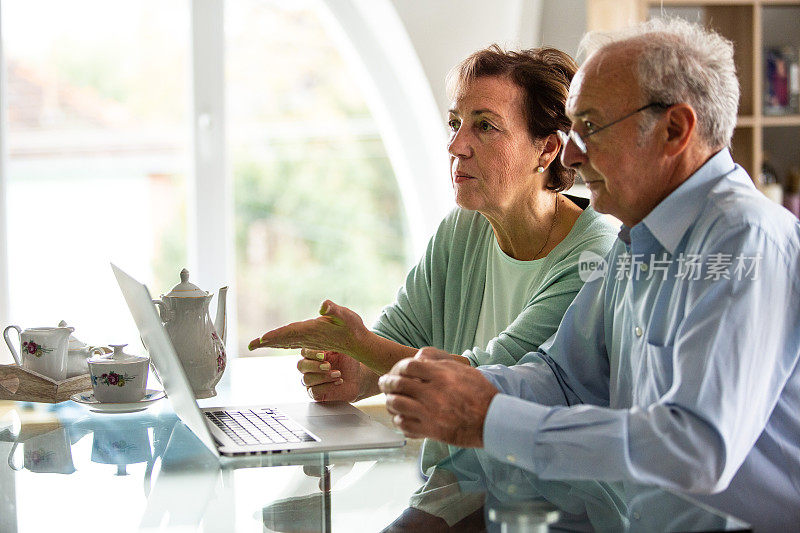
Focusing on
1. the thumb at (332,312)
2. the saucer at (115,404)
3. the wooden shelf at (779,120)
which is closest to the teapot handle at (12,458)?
the saucer at (115,404)

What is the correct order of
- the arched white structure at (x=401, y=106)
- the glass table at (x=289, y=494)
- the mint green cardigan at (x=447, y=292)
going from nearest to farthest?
the glass table at (x=289, y=494), the mint green cardigan at (x=447, y=292), the arched white structure at (x=401, y=106)

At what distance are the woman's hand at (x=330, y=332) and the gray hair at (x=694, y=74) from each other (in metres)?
0.65

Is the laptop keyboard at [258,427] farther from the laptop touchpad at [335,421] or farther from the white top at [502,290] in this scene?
the white top at [502,290]

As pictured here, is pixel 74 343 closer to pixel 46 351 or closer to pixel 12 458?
pixel 46 351

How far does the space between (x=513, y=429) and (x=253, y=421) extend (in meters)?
0.49

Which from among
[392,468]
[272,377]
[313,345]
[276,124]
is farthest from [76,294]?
[392,468]

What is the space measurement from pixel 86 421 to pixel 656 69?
1065 mm

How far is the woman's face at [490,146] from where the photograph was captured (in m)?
1.73

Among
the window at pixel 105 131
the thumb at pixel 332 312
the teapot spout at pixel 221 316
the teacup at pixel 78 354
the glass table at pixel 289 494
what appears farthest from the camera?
the window at pixel 105 131

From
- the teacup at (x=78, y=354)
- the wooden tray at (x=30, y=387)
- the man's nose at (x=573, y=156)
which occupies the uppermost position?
the man's nose at (x=573, y=156)

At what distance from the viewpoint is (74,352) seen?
1.77m

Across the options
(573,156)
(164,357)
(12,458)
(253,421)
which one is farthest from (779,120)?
(12,458)

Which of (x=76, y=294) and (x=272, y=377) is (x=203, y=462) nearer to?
(x=272, y=377)

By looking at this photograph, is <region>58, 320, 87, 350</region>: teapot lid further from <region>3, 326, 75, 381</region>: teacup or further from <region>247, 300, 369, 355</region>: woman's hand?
<region>247, 300, 369, 355</region>: woman's hand
